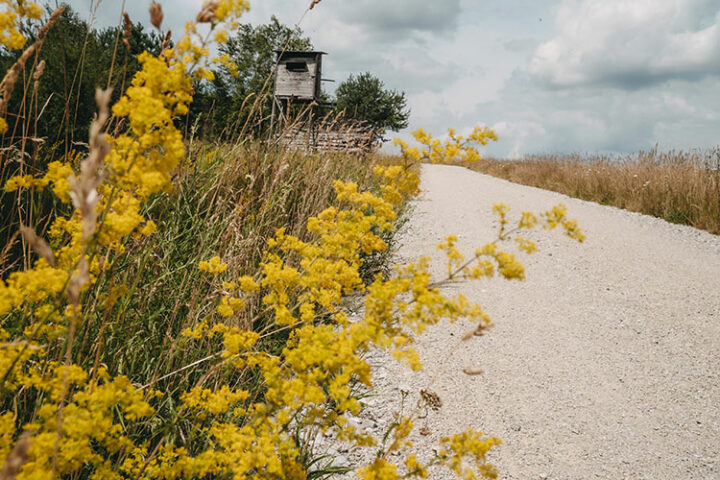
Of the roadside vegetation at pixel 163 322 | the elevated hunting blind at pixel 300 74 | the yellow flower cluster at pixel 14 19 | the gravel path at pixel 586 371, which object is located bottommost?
the gravel path at pixel 586 371

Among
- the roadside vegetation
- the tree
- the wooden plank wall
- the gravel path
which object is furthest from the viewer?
the tree

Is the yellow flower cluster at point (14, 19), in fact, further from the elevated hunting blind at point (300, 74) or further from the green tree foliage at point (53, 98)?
the elevated hunting blind at point (300, 74)

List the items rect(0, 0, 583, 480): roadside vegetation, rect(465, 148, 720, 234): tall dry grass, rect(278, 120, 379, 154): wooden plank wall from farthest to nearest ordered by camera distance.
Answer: rect(465, 148, 720, 234): tall dry grass
rect(278, 120, 379, 154): wooden plank wall
rect(0, 0, 583, 480): roadside vegetation

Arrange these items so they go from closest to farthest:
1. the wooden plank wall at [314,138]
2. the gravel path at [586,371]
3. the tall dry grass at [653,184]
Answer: the gravel path at [586,371], the wooden plank wall at [314,138], the tall dry grass at [653,184]

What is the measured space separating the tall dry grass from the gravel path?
10.5ft

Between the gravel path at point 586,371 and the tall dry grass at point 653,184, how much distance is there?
3.19m

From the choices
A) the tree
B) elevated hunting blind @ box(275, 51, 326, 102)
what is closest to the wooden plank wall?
elevated hunting blind @ box(275, 51, 326, 102)

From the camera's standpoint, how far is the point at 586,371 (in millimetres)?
3342

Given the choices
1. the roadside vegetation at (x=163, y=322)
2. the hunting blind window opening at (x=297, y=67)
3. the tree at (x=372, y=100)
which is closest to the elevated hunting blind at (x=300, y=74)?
the hunting blind window opening at (x=297, y=67)

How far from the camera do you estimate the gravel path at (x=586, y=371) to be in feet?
8.12

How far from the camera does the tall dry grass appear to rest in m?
8.68

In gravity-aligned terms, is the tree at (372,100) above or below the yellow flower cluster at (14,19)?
above

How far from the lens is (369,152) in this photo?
766 cm

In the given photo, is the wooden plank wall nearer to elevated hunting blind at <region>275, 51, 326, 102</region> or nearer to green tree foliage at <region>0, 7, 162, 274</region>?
green tree foliage at <region>0, 7, 162, 274</region>
